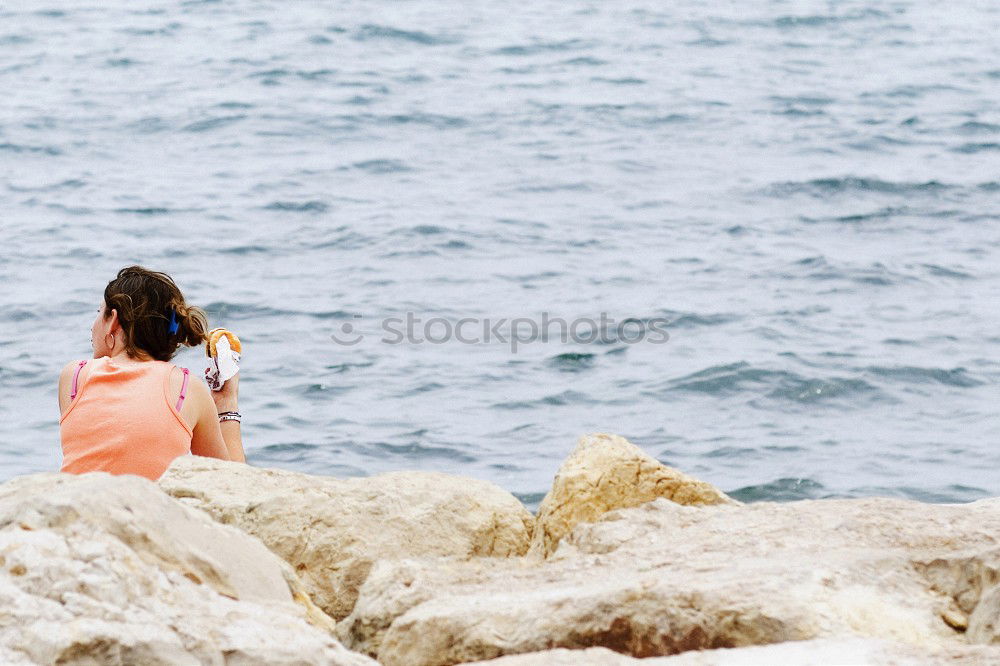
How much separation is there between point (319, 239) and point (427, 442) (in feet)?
13.7

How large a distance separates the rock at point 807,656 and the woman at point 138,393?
189 cm

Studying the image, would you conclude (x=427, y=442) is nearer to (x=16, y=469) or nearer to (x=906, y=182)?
(x=16, y=469)

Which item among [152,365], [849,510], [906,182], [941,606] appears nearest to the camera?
Answer: [941,606]

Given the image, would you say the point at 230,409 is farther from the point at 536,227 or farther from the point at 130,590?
the point at 536,227

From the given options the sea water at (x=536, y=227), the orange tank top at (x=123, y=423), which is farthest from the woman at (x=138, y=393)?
the sea water at (x=536, y=227)

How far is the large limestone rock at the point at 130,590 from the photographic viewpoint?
2.62m

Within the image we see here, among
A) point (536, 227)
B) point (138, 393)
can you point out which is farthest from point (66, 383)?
point (536, 227)

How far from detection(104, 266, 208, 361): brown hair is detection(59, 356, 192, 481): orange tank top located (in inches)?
9.0

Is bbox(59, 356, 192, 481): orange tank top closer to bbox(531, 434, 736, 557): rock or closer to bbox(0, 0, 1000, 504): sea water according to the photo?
bbox(531, 434, 736, 557): rock

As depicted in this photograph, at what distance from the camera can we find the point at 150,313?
480 centimetres

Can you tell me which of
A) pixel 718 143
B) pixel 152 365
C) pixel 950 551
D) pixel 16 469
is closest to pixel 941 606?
pixel 950 551

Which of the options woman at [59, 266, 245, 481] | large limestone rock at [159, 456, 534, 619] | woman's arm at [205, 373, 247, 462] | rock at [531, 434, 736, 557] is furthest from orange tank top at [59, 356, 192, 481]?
rock at [531, 434, 736, 557]

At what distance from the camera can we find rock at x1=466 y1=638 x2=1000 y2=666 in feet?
9.25

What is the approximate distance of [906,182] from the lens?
13.2 m
